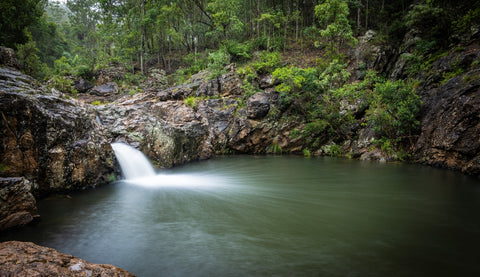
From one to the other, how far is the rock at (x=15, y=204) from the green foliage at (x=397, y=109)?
14.9m

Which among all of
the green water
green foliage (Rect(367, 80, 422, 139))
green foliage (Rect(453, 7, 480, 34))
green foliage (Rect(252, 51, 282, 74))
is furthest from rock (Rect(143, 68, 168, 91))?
green foliage (Rect(453, 7, 480, 34))

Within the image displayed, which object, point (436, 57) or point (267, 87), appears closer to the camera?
point (436, 57)

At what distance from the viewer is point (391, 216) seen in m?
5.32

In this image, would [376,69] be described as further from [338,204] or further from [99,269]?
[99,269]

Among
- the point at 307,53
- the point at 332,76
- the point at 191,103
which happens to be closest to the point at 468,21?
the point at 332,76

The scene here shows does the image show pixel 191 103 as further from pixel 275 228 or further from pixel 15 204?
pixel 275 228

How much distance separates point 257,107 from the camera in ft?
61.8

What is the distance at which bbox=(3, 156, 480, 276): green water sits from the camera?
354 centimetres

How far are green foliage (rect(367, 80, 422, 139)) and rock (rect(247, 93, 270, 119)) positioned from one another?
7.98 meters

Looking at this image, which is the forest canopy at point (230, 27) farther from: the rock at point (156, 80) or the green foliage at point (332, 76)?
the green foliage at point (332, 76)

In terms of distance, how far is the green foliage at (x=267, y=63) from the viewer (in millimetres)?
21641

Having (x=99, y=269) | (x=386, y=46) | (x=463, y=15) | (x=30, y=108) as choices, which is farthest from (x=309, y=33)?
(x=99, y=269)

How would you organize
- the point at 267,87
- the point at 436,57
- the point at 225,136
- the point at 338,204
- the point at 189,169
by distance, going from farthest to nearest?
the point at 267,87
the point at 225,136
the point at 436,57
the point at 189,169
the point at 338,204

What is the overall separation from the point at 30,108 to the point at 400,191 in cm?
1130
